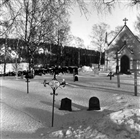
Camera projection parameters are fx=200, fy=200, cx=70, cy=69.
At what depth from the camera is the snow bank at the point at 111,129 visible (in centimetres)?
493

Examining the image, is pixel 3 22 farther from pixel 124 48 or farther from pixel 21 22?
pixel 124 48

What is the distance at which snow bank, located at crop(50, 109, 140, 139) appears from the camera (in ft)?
16.2

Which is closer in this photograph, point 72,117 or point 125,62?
point 72,117

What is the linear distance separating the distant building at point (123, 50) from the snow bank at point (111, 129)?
3058cm

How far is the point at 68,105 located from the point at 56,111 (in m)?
0.56

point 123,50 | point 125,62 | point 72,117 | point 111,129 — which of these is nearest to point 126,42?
point 123,50

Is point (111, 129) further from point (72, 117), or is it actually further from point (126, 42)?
point (126, 42)

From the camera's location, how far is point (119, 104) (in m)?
9.14

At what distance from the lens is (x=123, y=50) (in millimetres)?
35156

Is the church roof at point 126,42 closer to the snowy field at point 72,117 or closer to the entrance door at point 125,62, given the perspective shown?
the entrance door at point 125,62

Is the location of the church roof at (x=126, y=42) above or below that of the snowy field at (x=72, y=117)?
above

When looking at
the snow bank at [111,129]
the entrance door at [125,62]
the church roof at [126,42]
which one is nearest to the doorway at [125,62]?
the entrance door at [125,62]

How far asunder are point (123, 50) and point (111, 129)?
31475 millimetres

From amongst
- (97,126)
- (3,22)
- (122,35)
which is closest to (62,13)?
(3,22)
